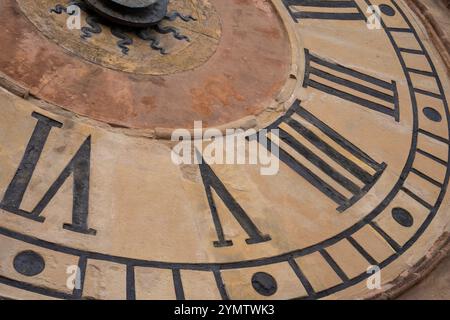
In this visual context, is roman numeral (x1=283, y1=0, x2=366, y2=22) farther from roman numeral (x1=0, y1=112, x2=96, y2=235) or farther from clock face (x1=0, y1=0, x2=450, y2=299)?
roman numeral (x1=0, y1=112, x2=96, y2=235)

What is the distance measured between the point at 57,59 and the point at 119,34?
2.61 feet

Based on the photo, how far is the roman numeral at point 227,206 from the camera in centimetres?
555

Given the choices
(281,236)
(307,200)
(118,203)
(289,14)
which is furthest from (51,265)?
(289,14)

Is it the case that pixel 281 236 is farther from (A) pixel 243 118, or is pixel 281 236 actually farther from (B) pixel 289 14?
(B) pixel 289 14

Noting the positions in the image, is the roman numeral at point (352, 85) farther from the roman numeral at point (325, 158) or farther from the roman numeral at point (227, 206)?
the roman numeral at point (227, 206)

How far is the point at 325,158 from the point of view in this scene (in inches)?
257

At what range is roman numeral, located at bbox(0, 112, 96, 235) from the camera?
510 cm

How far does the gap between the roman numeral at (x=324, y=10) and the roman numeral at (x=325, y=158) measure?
175cm

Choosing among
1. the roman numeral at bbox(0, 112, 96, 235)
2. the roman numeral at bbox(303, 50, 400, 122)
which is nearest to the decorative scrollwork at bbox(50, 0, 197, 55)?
the roman numeral at bbox(0, 112, 96, 235)

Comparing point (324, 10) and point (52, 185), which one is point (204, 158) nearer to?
point (52, 185)

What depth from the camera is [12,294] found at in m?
4.56

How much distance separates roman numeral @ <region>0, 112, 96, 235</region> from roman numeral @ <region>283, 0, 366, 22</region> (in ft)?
11.6

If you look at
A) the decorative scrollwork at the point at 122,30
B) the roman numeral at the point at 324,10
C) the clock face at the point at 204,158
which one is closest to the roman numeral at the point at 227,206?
the clock face at the point at 204,158

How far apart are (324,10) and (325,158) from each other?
2575 mm
